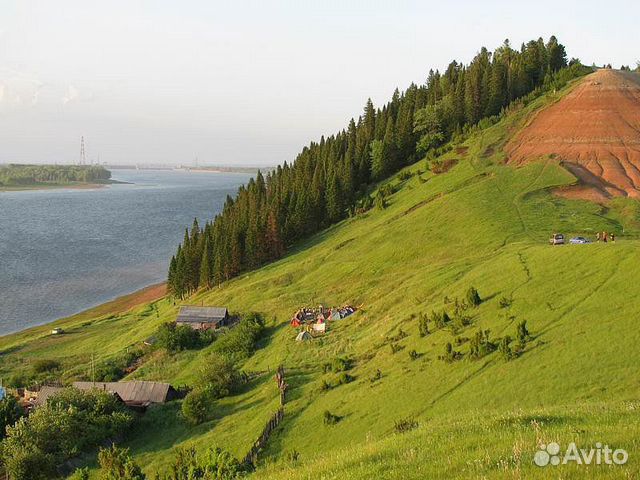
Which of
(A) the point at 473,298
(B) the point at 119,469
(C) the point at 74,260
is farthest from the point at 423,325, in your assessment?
(C) the point at 74,260

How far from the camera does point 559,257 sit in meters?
40.9

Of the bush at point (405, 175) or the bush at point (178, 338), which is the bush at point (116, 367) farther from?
the bush at point (405, 175)

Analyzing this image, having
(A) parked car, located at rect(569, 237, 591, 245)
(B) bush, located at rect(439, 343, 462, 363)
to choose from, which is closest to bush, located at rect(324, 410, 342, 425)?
(B) bush, located at rect(439, 343, 462, 363)

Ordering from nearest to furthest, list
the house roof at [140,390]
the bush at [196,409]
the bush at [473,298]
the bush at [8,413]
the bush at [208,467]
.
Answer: the bush at [208,467]
the bush at [473,298]
the bush at [196,409]
the bush at [8,413]
the house roof at [140,390]

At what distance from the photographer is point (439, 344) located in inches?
1398

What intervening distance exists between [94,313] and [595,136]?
85397 millimetres

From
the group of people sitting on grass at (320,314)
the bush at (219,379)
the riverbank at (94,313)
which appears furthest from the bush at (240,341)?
the riverbank at (94,313)

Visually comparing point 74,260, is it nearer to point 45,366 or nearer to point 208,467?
point 45,366

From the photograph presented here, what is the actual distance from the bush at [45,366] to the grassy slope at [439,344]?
10.4 feet

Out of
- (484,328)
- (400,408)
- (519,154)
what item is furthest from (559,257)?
(519,154)

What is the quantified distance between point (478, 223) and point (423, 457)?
5442 centimetres

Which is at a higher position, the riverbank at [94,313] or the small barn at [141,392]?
the small barn at [141,392]

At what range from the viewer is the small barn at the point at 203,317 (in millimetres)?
64488

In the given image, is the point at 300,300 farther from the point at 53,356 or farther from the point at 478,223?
the point at 53,356
